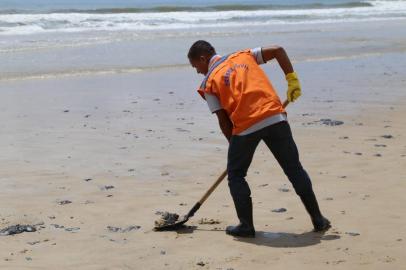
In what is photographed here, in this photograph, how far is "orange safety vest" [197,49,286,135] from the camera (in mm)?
4527

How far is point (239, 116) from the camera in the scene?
15.0 ft

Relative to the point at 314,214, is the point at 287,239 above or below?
below

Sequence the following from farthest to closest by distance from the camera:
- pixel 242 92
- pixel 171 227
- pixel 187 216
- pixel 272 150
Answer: pixel 187 216 < pixel 171 227 < pixel 272 150 < pixel 242 92

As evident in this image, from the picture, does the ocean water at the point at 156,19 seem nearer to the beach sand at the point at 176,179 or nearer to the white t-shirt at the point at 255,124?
the beach sand at the point at 176,179

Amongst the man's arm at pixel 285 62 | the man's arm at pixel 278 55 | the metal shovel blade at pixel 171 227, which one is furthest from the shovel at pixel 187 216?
the man's arm at pixel 278 55

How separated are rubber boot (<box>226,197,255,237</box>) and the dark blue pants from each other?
0.04 m

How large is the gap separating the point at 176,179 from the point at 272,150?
1.69 meters

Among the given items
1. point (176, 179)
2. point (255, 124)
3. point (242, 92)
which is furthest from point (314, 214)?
point (176, 179)

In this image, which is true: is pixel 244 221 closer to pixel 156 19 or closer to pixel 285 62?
pixel 285 62

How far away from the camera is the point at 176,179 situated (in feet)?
20.7

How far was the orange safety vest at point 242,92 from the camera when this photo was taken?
4527mm

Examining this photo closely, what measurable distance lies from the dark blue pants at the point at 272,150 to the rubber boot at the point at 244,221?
41mm

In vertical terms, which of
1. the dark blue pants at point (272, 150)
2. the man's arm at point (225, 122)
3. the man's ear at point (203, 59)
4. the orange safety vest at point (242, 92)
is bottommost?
the dark blue pants at point (272, 150)

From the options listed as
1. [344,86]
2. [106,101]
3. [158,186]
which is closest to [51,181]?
[158,186]
